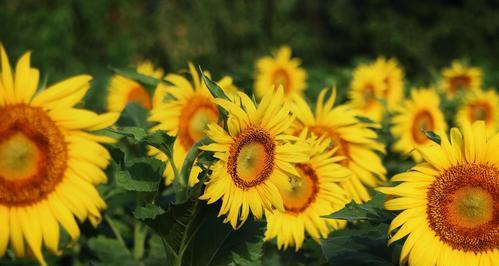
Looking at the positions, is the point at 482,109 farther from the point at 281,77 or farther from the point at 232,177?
the point at 232,177

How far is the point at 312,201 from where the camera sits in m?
2.60

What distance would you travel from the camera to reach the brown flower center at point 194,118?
2.63 metres

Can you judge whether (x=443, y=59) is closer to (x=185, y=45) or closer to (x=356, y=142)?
(x=185, y=45)

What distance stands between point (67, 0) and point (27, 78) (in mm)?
8535

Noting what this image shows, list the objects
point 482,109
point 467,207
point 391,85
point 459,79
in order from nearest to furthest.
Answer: point 467,207
point 482,109
point 391,85
point 459,79

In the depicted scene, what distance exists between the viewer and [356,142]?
9.32 feet

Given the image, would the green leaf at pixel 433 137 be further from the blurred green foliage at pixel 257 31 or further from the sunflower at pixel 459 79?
the blurred green foliage at pixel 257 31

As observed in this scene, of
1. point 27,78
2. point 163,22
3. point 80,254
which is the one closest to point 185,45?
point 163,22

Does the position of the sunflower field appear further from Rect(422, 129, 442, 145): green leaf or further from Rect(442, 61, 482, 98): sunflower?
Rect(442, 61, 482, 98): sunflower

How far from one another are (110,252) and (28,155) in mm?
729

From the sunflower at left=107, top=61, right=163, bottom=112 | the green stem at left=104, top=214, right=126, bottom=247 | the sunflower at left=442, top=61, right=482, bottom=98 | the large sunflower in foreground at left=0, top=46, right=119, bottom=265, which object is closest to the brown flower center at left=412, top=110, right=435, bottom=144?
the sunflower at left=442, top=61, right=482, bottom=98

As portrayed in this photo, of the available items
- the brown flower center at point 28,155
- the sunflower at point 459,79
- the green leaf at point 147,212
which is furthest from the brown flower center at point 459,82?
the brown flower center at point 28,155

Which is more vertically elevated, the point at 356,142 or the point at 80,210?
the point at 356,142

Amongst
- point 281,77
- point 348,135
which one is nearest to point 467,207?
point 348,135
